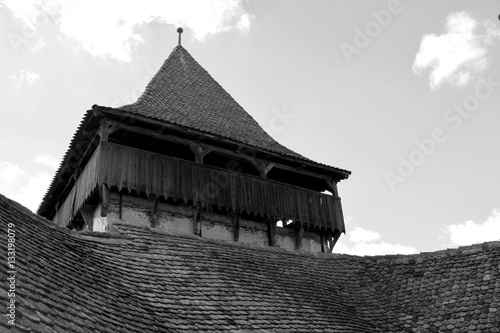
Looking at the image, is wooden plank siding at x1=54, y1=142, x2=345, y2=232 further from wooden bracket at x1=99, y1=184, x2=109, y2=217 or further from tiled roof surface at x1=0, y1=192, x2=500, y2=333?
tiled roof surface at x1=0, y1=192, x2=500, y2=333

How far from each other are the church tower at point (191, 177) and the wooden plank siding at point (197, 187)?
0.02m

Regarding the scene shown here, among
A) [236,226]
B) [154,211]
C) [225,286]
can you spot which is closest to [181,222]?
[154,211]

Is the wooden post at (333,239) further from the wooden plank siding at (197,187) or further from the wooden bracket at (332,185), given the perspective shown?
the wooden bracket at (332,185)

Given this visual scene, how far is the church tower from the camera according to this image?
11.7 meters

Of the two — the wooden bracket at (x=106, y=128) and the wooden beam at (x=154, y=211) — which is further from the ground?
the wooden bracket at (x=106, y=128)

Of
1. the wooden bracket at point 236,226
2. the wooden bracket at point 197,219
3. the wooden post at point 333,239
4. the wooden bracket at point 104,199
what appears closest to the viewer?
the wooden bracket at point 104,199

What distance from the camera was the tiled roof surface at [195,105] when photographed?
13061mm

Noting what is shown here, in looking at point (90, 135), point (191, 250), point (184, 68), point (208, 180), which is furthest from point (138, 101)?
point (191, 250)

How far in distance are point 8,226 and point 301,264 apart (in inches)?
206

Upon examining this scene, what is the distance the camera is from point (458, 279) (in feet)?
28.7

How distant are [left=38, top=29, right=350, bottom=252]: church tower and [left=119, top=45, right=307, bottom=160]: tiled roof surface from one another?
0.16 ft

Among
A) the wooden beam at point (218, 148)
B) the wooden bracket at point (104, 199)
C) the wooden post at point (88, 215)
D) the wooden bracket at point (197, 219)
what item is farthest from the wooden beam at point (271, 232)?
the wooden post at point (88, 215)

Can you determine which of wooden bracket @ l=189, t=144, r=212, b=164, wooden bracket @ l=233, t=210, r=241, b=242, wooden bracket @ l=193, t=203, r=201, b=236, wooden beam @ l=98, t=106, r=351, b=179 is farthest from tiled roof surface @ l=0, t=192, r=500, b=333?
wooden beam @ l=98, t=106, r=351, b=179

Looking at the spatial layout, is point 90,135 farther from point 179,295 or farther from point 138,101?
point 179,295
